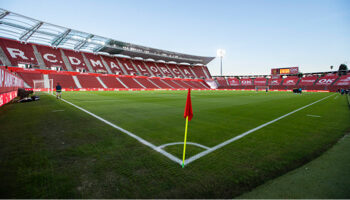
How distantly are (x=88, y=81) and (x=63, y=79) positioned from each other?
19.0ft

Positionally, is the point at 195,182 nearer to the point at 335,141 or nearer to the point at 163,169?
the point at 163,169

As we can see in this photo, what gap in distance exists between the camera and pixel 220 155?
11.0 ft

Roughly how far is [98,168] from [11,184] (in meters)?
1.15

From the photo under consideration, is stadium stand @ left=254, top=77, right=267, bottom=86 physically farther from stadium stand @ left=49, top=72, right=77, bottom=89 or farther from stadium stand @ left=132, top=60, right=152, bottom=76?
stadium stand @ left=49, top=72, right=77, bottom=89

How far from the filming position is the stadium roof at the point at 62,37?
3309cm

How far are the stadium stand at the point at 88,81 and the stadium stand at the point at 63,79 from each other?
83.2 inches

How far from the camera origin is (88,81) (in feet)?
147

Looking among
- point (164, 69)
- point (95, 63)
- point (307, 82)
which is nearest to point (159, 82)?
point (164, 69)

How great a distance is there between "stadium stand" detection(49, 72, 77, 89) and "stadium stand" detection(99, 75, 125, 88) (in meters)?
8.50

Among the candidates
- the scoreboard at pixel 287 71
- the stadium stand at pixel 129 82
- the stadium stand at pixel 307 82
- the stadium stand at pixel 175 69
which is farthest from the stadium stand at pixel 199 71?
the stadium stand at pixel 307 82

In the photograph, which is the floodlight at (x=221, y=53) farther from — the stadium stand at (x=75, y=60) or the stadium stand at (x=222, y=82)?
the stadium stand at (x=75, y=60)

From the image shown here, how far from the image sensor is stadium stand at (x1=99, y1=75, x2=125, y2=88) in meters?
47.4

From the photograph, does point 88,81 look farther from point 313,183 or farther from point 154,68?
point 313,183

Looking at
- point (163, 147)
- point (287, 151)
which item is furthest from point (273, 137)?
point (163, 147)
